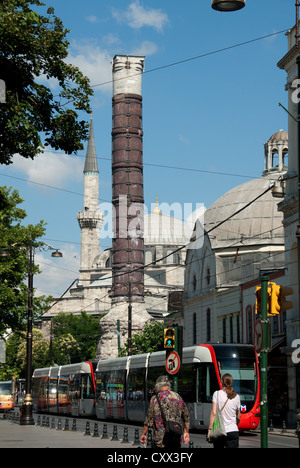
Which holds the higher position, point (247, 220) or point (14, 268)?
point (247, 220)

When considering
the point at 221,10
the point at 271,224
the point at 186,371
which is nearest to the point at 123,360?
the point at 186,371

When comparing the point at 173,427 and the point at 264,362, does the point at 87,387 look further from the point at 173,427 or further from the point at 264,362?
the point at 173,427

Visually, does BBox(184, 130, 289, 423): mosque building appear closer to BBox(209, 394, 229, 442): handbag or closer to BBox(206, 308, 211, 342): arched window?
BBox(206, 308, 211, 342): arched window

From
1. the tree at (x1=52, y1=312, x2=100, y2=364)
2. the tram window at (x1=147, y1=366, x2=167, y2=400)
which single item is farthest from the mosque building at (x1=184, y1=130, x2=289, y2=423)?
the tree at (x1=52, y1=312, x2=100, y2=364)

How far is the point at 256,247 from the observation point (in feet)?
202

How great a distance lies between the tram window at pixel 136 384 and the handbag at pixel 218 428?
20.4 metres

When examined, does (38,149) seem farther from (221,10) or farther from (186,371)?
(186,371)

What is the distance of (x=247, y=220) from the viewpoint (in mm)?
63875

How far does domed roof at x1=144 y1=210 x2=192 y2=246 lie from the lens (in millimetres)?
153625

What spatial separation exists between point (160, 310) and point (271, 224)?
70.5m

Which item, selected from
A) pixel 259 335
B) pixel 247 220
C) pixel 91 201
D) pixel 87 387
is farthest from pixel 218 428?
pixel 91 201

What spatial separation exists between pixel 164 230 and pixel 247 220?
9224cm

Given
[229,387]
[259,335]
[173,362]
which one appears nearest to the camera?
[229,387]

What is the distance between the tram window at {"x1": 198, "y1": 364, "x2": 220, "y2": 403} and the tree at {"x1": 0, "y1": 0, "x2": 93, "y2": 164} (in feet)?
40.4
